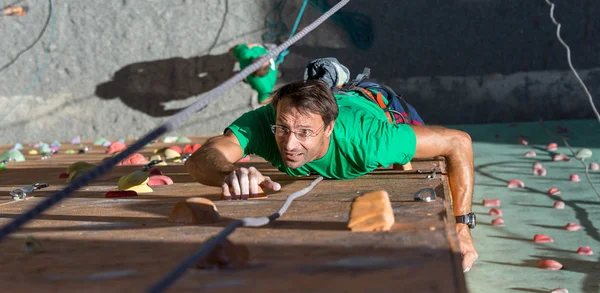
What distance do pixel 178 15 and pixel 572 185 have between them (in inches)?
147

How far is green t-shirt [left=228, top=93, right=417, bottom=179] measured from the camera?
302 centimetres

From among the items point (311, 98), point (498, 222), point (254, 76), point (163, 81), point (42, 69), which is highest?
point (42, 69)

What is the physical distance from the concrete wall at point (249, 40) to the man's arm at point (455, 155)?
3.47 metres

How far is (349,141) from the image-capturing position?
3.04 m

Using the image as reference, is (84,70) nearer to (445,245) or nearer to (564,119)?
(564,119)

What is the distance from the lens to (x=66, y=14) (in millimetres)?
6746

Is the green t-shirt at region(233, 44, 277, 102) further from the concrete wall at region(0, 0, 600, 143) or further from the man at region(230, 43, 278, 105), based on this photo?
the concrete wall at region(0, 0, 600, 143)

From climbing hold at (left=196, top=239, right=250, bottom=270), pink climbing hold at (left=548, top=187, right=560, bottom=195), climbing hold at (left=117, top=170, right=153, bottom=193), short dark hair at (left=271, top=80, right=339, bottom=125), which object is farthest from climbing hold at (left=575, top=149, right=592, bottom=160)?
climbing hold at (left=196, top=239, right=250, bottom=270)

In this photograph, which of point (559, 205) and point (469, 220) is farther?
point (559, 205)

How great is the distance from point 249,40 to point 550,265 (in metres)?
4.21

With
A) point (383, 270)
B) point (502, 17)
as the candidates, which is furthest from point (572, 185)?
point (383, 270)

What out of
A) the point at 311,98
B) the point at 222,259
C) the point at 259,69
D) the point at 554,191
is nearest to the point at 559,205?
the point at 554,191

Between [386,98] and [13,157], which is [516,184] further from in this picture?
[13,157]

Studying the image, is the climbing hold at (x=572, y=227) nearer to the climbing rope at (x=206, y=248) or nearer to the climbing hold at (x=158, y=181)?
the climbing rope at (x=206, y=248)
